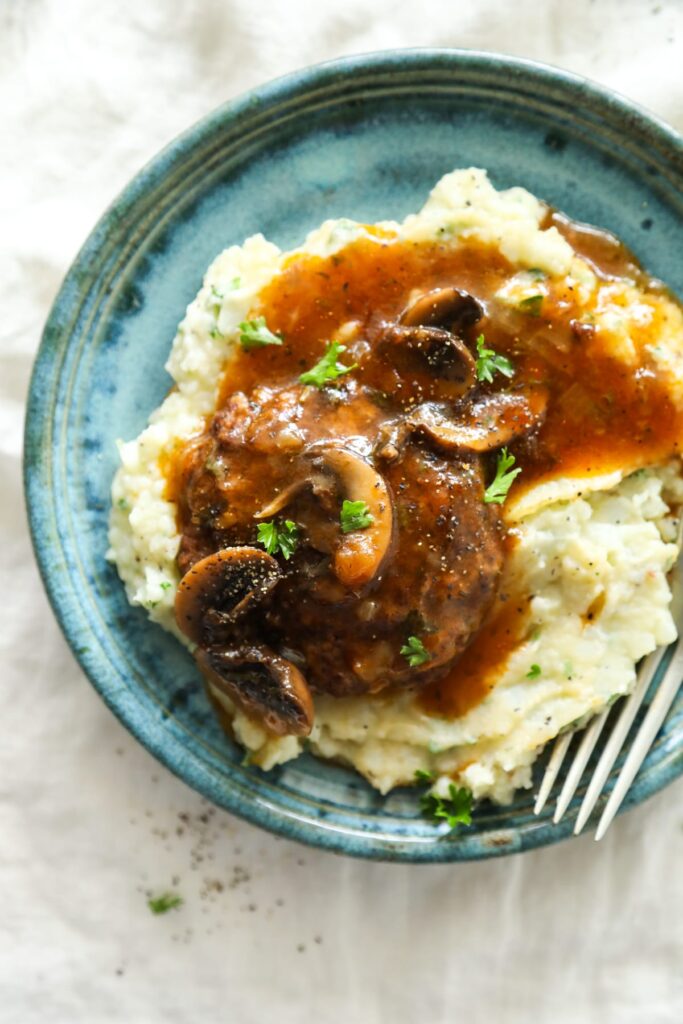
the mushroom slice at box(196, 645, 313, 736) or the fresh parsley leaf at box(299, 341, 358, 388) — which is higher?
the fresh parsley leaf at box(299, 341, 358, 388)

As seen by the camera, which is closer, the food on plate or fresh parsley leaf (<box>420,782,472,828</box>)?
the food on plate

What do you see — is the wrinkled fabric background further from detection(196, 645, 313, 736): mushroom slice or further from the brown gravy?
the brown gravy

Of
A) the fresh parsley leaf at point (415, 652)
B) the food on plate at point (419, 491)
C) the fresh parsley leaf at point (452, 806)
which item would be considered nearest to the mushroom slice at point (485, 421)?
the food on plate at point (419, 491)

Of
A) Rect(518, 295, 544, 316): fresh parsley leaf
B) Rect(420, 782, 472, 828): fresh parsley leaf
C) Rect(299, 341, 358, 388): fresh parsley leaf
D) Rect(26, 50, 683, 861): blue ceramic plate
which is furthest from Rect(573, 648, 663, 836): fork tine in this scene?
Rect(299, 341, 358, 388): fresh parsley leaf

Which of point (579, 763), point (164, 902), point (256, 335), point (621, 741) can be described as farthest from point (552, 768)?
point (256, 335)

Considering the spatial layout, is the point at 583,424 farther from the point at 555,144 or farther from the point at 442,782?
the point at 442,782

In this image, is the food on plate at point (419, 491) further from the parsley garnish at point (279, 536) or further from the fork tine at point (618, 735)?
the fork tine at point (618, 735)

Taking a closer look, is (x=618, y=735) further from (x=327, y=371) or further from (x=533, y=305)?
(x=327, y=371)

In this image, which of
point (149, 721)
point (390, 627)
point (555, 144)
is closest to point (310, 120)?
point (555, 144)
